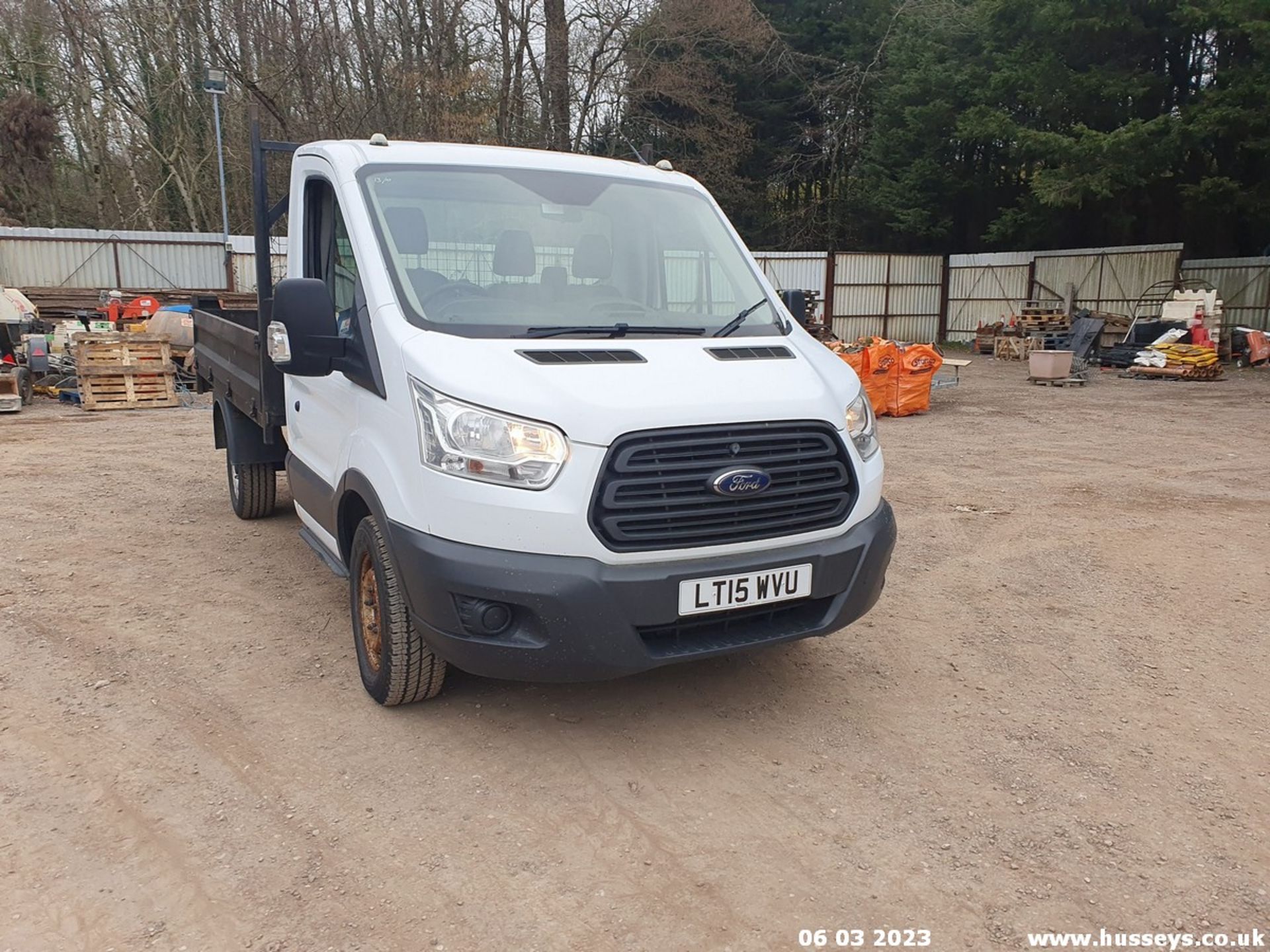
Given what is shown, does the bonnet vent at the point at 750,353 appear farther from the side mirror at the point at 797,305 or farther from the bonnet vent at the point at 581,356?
the side mirror at the point at 797,305

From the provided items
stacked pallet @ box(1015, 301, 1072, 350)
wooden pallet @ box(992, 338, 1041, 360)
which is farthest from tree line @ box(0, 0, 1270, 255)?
wooden pallet @ box(992, 338, 1041, 360)

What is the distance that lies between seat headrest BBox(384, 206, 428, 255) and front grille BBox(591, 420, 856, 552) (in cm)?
134

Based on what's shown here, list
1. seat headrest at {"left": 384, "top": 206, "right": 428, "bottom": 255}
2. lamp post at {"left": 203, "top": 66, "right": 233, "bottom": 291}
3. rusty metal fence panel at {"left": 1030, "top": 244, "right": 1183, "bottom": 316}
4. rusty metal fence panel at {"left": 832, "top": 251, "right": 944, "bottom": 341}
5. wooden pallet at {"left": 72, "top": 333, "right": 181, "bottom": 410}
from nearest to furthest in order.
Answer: seat headrest at {"left": 384, "top": 206, "right": 428, "bottom": 255} < wooden pallet at {"left": 72, "top": 333, "right": 181, "bottom": 410} < lamp post at {"left": 203, "top": 66, "right": 233, "bottom": 291} < rusty metal fence panel at {"left": 1030, "top": 244, "right": 1183, "bottom": 316} < rusty metal fence panel at {"left": 832, "top": 251, "right": 944, "bottom": 341}

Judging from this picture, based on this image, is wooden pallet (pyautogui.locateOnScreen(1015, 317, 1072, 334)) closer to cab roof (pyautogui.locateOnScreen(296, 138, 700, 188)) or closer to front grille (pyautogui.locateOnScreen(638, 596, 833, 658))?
cab roof (pyautogui.locateOnScreen(296, 138, 700, 188))

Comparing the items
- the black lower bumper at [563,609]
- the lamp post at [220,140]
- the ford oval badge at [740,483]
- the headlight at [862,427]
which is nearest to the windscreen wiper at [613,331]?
the headlight at [862,427]

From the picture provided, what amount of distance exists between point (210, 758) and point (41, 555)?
329 centimetres

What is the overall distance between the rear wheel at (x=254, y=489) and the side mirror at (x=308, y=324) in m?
3.14

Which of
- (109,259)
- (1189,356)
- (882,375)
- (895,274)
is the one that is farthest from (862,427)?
(895,274)

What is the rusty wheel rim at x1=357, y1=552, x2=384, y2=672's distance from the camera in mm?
3758

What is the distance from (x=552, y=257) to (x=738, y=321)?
849mm

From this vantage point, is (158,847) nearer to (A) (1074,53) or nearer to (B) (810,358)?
(B) (810,358)

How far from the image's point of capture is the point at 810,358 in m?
3.83

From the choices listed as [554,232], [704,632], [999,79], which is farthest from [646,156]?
[999,79]

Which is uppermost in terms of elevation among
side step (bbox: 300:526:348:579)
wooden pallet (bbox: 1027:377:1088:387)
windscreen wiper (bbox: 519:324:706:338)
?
windscreen wiper (bbox: 519:324:706:338)
